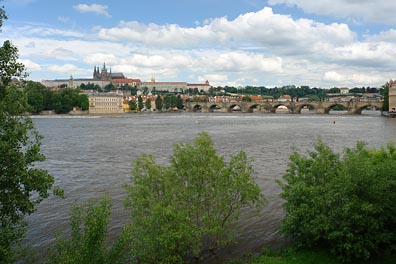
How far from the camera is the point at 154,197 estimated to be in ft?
39.1

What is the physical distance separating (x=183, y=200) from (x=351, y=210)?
4.61 metres

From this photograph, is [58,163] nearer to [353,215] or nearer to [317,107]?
[353,215]

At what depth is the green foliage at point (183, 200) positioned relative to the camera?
10961mm

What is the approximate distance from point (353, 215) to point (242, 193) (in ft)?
10.7

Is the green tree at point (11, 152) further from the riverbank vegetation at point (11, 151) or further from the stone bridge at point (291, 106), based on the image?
the stone bridge at point (291, 106)

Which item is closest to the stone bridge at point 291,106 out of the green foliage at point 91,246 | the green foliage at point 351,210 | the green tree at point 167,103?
the green tree at point 167,103

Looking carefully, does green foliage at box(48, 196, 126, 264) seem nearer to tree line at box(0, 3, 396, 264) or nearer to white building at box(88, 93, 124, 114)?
tree line at box(0, 3, 396, 264)

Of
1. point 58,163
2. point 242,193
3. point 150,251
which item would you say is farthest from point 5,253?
point 58,163

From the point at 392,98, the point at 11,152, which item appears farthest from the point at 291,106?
the point at 11,152

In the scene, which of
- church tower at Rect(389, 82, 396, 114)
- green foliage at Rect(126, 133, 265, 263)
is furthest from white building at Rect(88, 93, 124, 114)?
green foliage at Rect(126, 133, 265, 263)

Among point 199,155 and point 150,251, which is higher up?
point 199,155

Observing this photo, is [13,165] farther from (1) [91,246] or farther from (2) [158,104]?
(2) [158,104]

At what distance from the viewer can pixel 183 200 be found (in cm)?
1206

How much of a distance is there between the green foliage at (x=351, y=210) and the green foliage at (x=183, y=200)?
1709 millimetres
